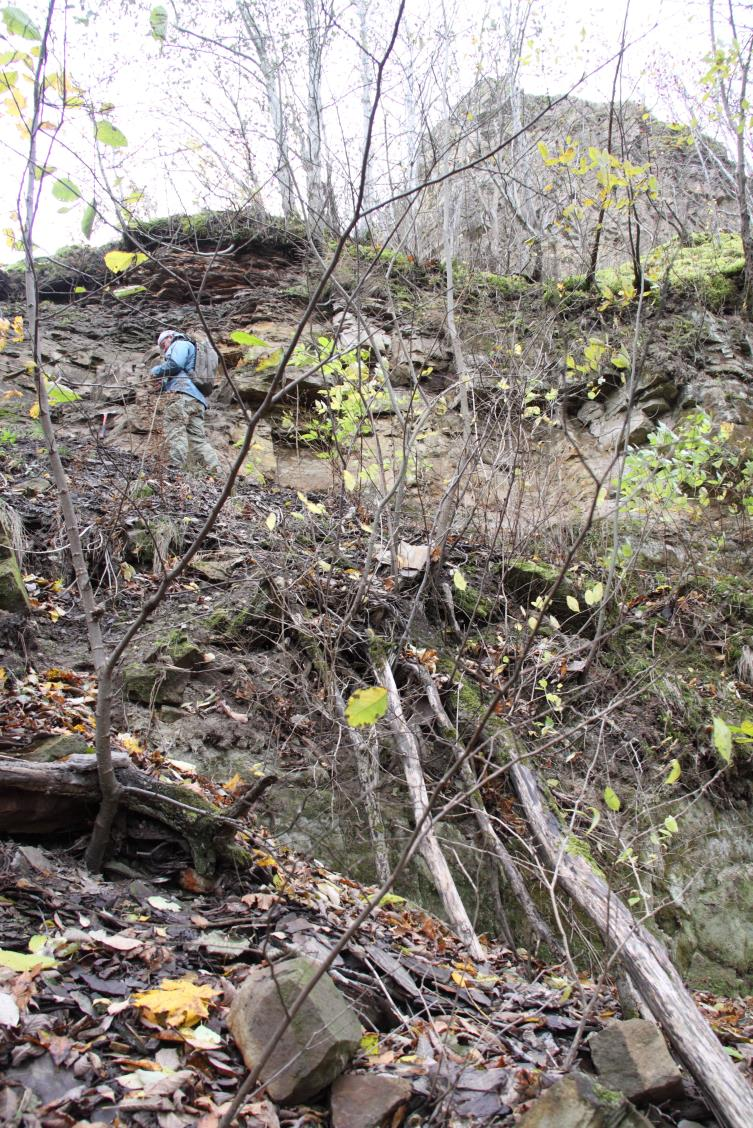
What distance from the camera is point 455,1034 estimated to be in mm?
2387

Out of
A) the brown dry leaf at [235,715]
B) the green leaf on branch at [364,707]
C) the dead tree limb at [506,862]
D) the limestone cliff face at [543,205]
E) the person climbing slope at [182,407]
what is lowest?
the dead tree limb at [506,862]

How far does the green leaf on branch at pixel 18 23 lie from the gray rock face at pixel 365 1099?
124 inches

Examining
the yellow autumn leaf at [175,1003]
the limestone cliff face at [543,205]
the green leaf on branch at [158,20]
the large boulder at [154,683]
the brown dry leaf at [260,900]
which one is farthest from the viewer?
the limestone cliff face at [543,205]

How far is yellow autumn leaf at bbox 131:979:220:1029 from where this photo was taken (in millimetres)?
1990

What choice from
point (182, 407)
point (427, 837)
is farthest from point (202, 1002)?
point (182, 407)

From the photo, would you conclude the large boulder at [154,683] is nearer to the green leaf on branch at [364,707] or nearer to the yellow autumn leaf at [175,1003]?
the yellow autumn leaf at [175,1003]

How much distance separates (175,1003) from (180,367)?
24.3ft

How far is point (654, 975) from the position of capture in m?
2.80

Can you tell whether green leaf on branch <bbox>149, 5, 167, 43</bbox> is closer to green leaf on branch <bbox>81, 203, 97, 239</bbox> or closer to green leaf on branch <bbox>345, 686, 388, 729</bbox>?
green leaf on branch <bbox>81, 203, 97, 239</bbox>

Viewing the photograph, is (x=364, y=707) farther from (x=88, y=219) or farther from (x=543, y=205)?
(x=543, y=205)

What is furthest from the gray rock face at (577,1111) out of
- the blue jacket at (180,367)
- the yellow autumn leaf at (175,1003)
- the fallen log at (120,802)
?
the blue jacket at (180,367)

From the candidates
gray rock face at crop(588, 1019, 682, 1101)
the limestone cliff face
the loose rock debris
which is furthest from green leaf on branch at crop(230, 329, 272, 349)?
the limestone cliff face

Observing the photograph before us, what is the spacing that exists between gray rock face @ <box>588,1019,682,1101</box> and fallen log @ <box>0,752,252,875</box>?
154 centimetres

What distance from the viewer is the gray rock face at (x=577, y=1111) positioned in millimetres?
1733
